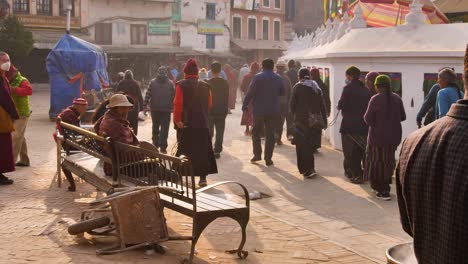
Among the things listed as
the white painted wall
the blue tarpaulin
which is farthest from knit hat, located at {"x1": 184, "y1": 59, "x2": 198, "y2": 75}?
the white painted wall

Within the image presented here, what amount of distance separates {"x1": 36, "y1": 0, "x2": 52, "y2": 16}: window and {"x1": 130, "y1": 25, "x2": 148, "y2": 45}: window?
5.86m

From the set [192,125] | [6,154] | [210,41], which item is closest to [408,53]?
[192,125]

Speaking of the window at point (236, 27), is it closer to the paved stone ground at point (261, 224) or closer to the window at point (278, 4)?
the window at point (278, 4)

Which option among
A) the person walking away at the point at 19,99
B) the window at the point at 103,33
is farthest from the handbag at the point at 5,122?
the window at the point at 103,33

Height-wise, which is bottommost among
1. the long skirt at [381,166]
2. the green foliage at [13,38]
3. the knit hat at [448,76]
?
the long skirt at [381,166]

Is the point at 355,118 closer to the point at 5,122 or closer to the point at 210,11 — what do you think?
the point at 5,122

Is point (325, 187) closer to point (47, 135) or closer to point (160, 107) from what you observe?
point (160, 107)

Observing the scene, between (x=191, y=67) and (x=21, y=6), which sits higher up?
(x=21, y=6)

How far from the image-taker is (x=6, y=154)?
347 inches

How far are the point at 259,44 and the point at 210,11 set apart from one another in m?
6.18

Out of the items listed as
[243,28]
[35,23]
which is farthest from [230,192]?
[243,28]

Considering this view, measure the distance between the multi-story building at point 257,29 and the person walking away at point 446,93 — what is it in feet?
140

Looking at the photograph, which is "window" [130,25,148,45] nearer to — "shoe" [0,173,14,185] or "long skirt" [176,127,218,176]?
"shoe" [0,173,14,185]

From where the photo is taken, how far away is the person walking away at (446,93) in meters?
7.88
